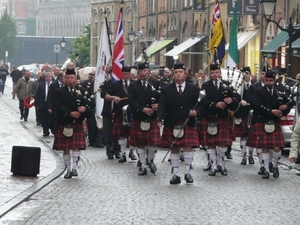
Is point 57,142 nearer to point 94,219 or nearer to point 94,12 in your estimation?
point 94,219

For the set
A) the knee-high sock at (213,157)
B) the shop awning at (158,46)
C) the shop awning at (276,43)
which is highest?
the shop awning at (276,43)

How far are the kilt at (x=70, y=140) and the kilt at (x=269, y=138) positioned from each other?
2.89 metres

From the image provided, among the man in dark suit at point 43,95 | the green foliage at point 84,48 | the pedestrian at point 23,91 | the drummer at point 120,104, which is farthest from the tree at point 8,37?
the drummer at point 120,104

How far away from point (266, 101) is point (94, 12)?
260 feet

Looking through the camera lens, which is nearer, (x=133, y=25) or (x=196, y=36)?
(x=196, y=36)

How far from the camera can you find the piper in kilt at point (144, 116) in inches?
708

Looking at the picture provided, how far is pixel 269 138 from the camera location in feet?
57.6

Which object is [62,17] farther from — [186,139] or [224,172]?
[186,139]

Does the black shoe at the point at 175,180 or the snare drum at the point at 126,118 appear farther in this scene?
the snare drum at the point at 126,118

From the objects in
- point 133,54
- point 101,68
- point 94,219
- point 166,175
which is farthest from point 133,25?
point 94,219

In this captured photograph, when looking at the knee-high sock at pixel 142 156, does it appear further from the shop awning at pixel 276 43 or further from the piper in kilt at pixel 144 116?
the shop awning at pixel 276 43

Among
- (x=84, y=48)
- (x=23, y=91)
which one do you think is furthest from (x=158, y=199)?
(x=84, y=48)

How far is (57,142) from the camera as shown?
17.2 metres

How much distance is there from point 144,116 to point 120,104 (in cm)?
255
